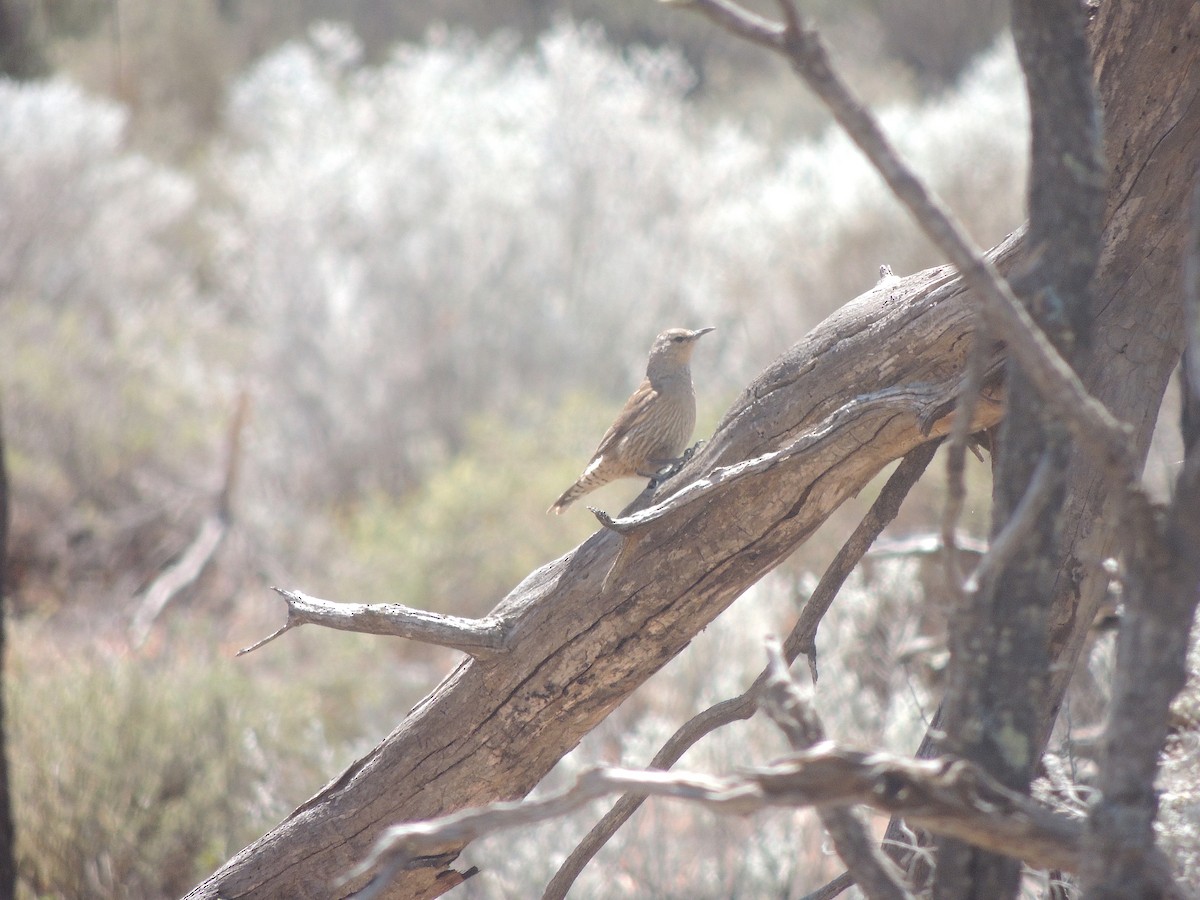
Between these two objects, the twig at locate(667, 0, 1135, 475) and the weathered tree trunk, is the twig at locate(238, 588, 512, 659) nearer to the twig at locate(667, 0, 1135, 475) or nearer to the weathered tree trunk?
the weathered tree trunk

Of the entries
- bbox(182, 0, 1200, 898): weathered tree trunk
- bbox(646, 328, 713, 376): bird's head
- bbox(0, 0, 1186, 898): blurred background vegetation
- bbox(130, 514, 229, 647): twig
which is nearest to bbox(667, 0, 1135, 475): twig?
bbox(182, 0, 1200, 898): weathered tree trunk

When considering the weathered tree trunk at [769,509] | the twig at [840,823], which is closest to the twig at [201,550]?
the weathered tree trunk at [769,509]

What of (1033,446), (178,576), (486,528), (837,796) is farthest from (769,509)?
(178,576)

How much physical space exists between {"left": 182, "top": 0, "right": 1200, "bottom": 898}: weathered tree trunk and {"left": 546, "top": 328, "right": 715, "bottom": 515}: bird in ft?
4.90

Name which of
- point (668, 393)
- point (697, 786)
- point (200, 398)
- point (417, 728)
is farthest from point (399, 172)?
point (697, 786)

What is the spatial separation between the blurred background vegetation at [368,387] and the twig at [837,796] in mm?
2727

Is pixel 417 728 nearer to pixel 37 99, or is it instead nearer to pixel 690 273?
pixel 690 273

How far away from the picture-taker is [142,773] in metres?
4.32

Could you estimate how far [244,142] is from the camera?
14.4 metres

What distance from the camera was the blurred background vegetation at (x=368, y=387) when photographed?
175 inches

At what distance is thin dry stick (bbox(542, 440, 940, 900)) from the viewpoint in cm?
209

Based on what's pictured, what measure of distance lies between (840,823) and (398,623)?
95 centimetres

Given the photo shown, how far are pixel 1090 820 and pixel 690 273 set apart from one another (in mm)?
8806

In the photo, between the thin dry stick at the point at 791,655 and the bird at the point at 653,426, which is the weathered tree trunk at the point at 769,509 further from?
the bird at the point at 653,426
